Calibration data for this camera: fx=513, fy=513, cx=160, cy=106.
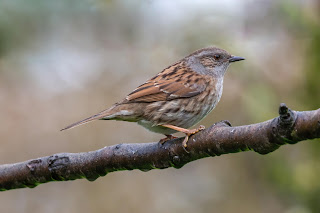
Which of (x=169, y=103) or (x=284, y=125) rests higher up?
(x=284, y=125)

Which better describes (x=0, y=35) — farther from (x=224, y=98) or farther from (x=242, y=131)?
(x=224, y=98)

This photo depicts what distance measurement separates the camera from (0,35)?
4305 millimetres

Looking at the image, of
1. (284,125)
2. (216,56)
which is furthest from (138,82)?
(284,125)

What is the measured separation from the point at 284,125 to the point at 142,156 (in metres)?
1.48

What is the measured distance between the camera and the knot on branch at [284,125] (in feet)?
9.26

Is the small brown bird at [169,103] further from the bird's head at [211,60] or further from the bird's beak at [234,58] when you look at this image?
the bird's beak at [234,58]

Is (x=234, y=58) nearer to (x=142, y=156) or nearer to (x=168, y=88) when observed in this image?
(x=168, y=88)

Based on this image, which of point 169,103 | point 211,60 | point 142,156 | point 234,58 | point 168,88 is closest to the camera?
point 142,156

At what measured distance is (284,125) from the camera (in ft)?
9.45

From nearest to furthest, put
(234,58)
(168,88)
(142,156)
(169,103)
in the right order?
(142,156)
(169,103)
(168,88)
(234,58)

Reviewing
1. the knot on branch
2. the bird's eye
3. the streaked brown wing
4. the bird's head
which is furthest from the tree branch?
the bird's eye

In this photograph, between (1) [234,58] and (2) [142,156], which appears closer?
(2) [142,156]

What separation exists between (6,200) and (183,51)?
387cm

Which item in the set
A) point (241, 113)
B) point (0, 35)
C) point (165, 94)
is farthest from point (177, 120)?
point (241, 113)
